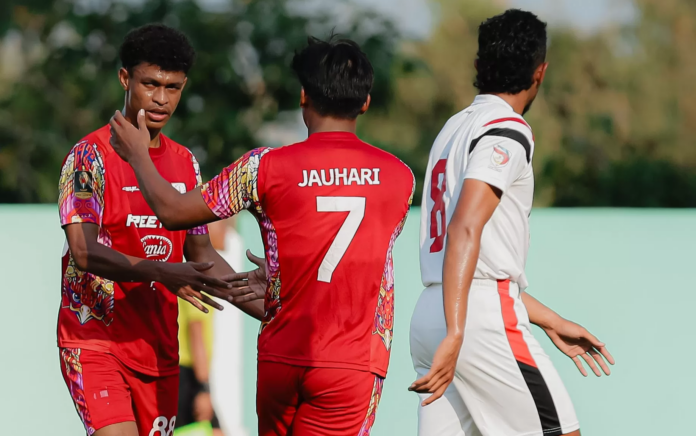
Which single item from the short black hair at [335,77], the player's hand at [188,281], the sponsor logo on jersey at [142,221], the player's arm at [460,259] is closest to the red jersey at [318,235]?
the short black hair at [335,77]

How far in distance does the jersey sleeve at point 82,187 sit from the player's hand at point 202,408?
8.13 ft

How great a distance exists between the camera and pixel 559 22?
2586 cm

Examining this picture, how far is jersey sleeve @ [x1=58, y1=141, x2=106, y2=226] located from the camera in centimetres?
394

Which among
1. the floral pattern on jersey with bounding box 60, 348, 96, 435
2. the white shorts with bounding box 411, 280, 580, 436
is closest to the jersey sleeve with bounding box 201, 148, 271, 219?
the white shorts with bounding box 411, 280, 580, 436

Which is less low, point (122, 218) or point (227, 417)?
point (122, 218)

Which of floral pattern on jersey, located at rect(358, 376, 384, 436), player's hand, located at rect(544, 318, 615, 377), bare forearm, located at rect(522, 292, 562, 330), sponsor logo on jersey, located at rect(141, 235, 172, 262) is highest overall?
sponsor logo on jersey, located at rect(141, 235, 172, 262)

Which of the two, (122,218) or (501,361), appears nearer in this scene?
(501,361)

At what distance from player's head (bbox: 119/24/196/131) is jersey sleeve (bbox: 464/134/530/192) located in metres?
1.56

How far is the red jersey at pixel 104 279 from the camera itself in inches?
158

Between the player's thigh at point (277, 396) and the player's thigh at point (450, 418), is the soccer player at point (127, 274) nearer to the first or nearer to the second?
the player's thigh at point (277, 396)

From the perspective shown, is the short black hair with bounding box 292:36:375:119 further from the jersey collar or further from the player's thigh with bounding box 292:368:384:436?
the player's thigh with bounding box 292:368:384:436

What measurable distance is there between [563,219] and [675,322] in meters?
1.04

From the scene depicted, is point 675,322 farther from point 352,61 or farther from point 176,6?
point 176,6

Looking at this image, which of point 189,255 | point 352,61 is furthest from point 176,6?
point 352,61
